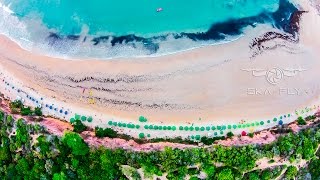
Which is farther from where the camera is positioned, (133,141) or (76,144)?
(133,141)

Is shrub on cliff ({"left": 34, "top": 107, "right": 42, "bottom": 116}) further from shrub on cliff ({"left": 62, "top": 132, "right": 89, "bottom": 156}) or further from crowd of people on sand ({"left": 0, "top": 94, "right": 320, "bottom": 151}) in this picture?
shrub on cliff ({"left": 62, "top": 132, "right": 89, "bottom": 156})

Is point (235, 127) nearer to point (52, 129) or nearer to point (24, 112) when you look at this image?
point (52, 129)

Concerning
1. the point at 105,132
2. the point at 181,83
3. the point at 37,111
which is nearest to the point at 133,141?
the point at 105,132

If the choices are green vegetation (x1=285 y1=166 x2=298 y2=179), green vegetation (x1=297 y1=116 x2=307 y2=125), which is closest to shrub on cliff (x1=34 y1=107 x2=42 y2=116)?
green vegetation (x1=285 y1=166 x2=298 y2=179)

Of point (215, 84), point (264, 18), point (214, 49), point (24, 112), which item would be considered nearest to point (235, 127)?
point (215, 84)

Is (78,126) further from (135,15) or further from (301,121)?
(301,121)
